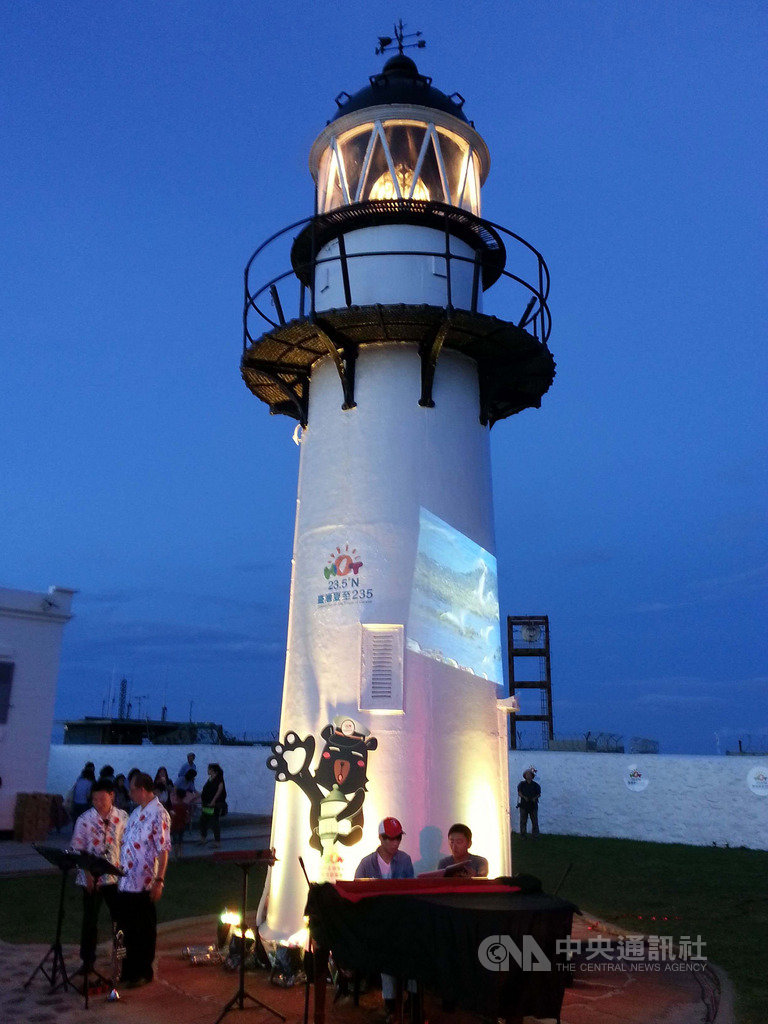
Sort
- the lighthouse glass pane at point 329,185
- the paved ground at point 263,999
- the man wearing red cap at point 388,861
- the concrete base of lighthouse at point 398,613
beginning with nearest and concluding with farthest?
the paved ground at point 263,999
the man wearing red cap at point 388,861
the concrete base of lighthouse at point 398,613
the lighthouse glass pane at point 329,185

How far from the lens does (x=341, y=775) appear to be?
27.4ft

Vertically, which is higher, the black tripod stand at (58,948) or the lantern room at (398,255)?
the lantern room at (398,255)

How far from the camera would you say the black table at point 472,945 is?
4.83 metres

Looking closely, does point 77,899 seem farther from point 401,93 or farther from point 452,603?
point 401,93

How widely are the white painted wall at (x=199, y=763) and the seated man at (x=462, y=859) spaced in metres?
19.1

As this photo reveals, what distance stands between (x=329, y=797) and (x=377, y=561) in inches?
97.0

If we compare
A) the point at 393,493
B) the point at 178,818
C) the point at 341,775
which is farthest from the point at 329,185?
the point at 178,818

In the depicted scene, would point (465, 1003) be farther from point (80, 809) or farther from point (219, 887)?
point (80, 809)

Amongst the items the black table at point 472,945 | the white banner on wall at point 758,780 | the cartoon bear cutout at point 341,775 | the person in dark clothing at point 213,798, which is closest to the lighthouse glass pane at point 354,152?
the cartoon bear cutout at point 341,775

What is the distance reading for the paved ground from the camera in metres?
6.53

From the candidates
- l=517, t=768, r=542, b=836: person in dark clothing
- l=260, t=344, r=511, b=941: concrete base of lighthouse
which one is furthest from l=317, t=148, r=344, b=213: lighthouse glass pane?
l=517, t=768, r=542, b=836: person in dark clothing

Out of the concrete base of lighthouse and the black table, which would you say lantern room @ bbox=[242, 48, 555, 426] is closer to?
the concrete base of lighthouse

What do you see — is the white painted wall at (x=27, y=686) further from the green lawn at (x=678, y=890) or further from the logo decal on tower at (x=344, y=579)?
the logo decal on tower at (x=344, y=579)

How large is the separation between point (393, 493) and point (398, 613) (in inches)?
52.8
